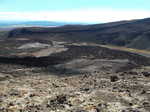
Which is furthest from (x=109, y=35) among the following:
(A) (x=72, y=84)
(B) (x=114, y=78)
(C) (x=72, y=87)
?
(C) (x=72, y=87)

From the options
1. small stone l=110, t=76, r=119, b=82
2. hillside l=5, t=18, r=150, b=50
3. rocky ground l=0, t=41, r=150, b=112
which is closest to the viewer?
rocky ground l=0, t=41, r=150, b=112

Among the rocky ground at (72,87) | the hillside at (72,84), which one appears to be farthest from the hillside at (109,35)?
the rocky ground at (72,87)

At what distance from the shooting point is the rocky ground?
45.4 ft

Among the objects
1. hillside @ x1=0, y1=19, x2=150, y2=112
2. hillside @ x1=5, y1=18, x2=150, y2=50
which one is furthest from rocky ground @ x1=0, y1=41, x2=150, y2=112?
hillside @ x1=5, y1=18, x2=150, y2=50

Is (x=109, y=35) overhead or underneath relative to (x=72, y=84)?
overhead

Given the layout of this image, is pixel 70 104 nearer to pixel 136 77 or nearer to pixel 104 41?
pixel 136 77

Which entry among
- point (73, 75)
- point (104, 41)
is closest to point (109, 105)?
point (73, 75)

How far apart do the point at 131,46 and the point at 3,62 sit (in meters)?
28.6

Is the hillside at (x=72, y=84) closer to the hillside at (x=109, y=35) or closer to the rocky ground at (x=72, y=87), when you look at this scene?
the rocky ground at (x=72, y=87)

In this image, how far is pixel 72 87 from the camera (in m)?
18.7

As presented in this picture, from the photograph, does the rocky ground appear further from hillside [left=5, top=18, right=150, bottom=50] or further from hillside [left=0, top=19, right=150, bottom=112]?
hillside [left=5, top=18, right=150, bottom=50]

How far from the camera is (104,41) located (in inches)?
2249

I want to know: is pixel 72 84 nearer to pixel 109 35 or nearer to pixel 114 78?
pixel 114 78

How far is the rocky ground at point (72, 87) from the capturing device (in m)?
13.8
